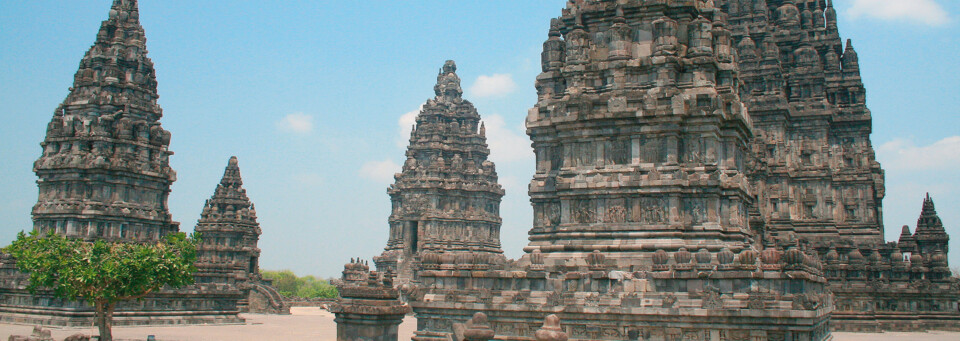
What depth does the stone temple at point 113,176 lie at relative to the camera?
1401 inches

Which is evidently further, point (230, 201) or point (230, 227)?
point (230, 201)

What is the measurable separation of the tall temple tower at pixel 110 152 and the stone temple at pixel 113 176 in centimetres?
5

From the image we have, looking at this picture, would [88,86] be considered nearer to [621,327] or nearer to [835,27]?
[621,327]

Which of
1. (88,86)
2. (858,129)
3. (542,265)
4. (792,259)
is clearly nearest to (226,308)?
(88,86)

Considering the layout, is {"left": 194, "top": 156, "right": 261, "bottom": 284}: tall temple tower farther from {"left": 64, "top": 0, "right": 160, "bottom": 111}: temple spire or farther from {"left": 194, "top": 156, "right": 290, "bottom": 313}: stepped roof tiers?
{"left": 64, "top": 0, "right": 160, "bottom": 111}: temple spire

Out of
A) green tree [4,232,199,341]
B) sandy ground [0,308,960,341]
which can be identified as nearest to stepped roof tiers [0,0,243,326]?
sandy ground [0,308,960,341]

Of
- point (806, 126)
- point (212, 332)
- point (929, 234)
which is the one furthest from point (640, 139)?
point (929, 234)

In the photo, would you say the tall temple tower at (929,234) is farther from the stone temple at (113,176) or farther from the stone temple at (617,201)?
the stone temple at (113,176)

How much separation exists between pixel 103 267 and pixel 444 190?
1334 inches

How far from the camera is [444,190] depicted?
57500mm

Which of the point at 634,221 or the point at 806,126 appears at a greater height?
the point at 806,126

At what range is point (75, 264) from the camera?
25594 millimetres

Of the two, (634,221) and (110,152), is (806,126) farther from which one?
(110,152)

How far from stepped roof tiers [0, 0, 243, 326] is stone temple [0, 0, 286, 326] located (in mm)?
45
